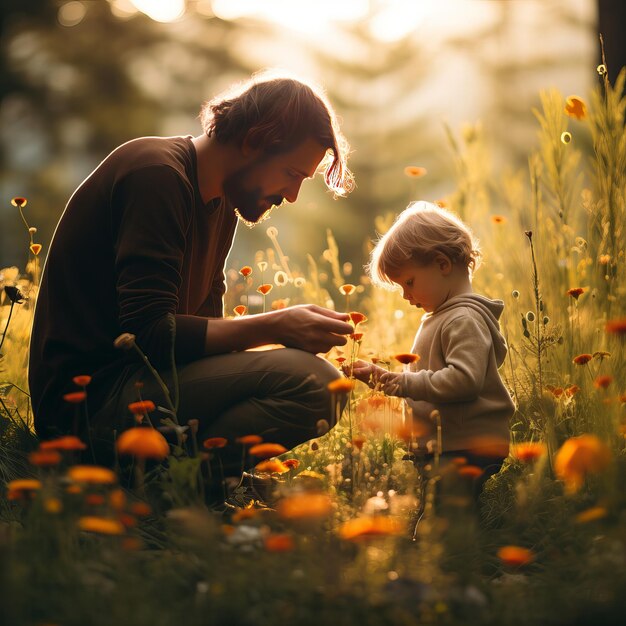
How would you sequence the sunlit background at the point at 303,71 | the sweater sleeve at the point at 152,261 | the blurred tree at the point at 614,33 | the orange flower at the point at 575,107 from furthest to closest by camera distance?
the sunlit background at the point at 303,71 < the blurred tree at the point at 614,33 < the orange flower at the point at 575,107 < the sweater sleeve at the point at 152,261

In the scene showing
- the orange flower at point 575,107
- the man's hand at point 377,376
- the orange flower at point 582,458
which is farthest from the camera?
the orange flower at point 575,107

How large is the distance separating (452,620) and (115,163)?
5.22ft

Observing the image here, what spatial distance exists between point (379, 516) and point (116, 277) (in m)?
1.11

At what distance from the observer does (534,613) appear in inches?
51.7

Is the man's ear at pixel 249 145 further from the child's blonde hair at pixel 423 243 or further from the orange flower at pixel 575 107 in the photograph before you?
the orange flower at pixel 575 107

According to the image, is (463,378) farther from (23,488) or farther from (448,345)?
(23,488)

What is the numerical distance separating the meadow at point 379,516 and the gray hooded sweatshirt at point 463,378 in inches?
5.3

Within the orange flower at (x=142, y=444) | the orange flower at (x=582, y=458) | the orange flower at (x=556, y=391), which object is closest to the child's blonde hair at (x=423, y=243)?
the orange flower at (x=556, y=391)

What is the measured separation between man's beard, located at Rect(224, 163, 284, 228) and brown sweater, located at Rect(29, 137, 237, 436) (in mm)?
117

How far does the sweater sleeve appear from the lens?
6.71ft

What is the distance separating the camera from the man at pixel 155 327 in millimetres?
2076

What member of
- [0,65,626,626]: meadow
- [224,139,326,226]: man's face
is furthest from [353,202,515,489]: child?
[224,139,326,226]: man's face

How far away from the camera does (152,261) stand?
2059 mm

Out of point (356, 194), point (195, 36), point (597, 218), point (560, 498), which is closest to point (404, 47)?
point (356, 194)
